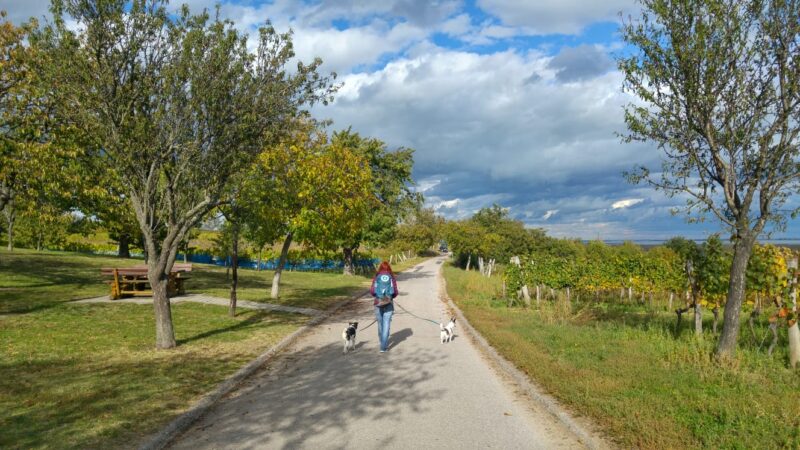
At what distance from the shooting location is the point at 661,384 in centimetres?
711

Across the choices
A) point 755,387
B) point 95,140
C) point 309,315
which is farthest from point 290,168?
point 755,387

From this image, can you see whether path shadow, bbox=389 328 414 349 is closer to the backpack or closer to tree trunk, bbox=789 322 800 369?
the backpack

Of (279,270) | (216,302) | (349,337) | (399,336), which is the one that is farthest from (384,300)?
(279,270)

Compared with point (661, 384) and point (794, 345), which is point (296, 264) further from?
point (661, 384)

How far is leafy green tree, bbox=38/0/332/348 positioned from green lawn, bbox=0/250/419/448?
1.36 meters

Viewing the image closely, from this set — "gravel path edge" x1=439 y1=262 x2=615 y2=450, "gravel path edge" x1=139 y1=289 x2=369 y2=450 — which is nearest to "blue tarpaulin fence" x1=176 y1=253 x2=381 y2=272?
"gravel path edge" x1=139 y1=289 x2=369 y2=450

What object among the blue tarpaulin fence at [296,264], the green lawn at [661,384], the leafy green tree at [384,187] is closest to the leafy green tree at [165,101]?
the green lawn at [661,384]

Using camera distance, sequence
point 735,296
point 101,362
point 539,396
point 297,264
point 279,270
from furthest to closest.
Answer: point 297,264 → point 279,270 → point 101,362 → point 735,296 → point 539,396

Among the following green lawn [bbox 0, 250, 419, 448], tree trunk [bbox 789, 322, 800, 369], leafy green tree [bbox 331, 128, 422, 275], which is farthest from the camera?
leafy green tree [bbox 331, 128, 422, 275]

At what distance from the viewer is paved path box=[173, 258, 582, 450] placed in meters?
5.46

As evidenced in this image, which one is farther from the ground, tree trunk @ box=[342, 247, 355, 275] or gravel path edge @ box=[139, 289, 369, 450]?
tree trunk @ box=[342, 247, 355, 275]

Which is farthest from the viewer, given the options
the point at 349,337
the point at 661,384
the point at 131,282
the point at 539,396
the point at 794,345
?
the point at 131,282

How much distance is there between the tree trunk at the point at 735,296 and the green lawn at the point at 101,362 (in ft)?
27.5

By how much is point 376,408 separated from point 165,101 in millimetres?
7081
